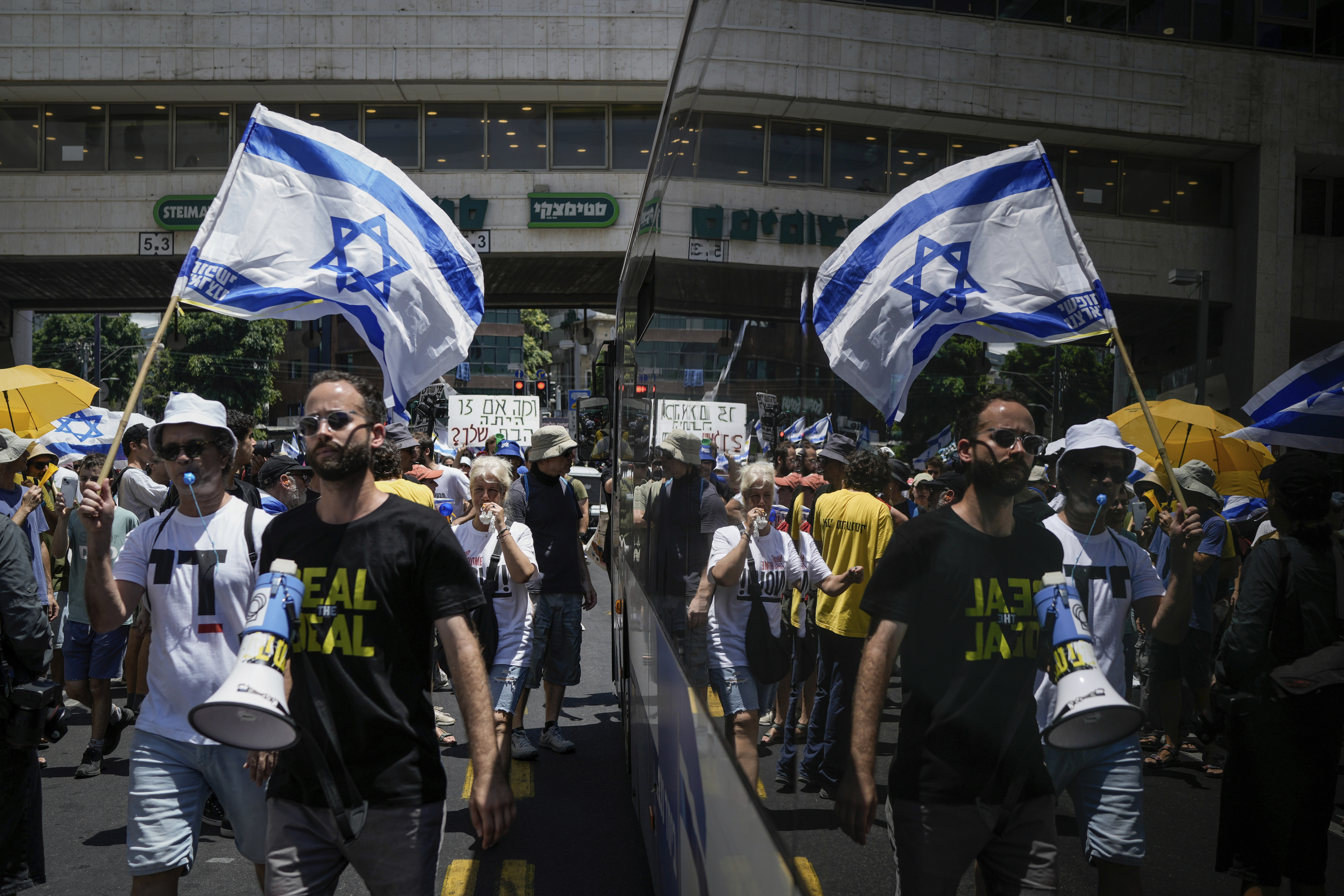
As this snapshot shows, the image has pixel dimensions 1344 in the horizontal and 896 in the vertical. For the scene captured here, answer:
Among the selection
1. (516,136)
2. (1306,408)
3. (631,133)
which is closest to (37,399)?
(1306,408)

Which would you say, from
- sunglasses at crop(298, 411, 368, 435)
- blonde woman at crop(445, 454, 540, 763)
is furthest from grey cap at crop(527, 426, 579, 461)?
sunglasses at crop(298, 411, 368, 435)

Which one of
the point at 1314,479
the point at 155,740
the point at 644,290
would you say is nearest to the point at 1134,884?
the point at 1314,479

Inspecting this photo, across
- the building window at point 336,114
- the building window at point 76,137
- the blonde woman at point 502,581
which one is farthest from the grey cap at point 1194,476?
the building window at point 76,137

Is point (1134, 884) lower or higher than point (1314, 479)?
lower

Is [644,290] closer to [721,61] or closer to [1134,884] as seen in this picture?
[721,61]

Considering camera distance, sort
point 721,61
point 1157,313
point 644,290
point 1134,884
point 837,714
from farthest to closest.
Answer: point 644,290 → point 721,61 → point 837,714 → point 1157,313 → point 1134,884

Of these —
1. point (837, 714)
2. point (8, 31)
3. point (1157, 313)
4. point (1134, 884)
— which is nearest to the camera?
point (1134, 884)

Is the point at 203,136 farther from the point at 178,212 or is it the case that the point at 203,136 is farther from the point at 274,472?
the point at 274,472

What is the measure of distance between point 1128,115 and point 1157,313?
9.6 inches

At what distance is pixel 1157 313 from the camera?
127cm

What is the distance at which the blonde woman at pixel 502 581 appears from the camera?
6.47 m

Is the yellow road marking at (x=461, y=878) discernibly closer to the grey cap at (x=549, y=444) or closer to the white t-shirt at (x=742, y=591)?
the grey cap at (x=549, y=444)

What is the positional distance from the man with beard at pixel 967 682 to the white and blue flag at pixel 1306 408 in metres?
0.24

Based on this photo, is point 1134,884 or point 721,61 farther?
point 721,61
